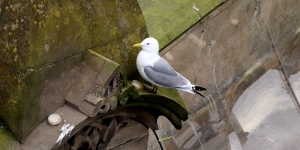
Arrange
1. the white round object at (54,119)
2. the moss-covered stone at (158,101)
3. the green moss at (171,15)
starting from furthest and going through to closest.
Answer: the green moss at (171,15)
the moss-covered stone at (158,101)
the white round object at (54,119)

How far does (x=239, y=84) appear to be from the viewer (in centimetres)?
392

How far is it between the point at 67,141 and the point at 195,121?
193cm

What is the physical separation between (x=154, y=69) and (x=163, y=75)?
5cm

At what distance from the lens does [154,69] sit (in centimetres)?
180

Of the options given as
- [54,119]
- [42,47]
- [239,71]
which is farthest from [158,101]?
[239,71]

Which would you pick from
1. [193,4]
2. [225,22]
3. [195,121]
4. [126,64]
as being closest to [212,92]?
[195,121]

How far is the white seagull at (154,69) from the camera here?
5.72ft

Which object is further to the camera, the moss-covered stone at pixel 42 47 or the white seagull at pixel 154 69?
the white seagull at pixel 154 69

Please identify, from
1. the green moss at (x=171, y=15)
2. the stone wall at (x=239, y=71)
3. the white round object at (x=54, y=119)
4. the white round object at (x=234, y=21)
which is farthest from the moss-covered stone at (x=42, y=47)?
the white round object at (x=234, y=21)

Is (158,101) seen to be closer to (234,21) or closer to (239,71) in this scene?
(234,21)

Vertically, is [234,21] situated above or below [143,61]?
above

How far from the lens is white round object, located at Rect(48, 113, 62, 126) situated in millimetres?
1510

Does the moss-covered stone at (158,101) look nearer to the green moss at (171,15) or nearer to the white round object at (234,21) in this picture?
the green moss at (171,15)

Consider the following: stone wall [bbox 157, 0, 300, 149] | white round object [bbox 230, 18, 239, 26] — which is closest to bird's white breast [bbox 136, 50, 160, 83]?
stone wall [bbox 157, 0, 300, 149]
